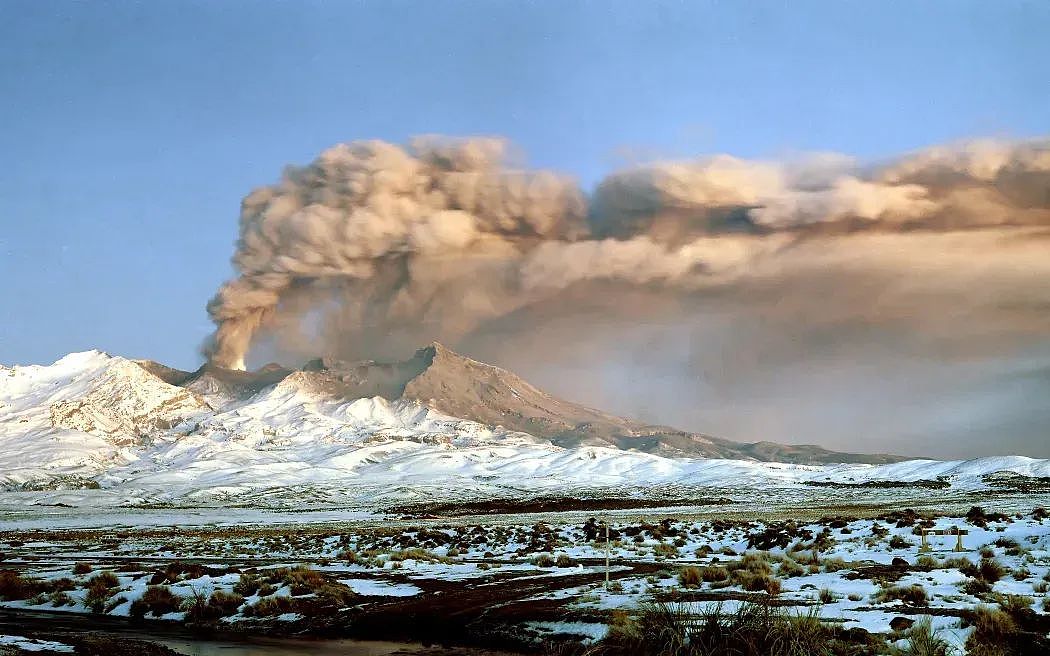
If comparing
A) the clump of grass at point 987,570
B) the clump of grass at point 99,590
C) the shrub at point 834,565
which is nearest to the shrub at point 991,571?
the clump of grass at point 987,570

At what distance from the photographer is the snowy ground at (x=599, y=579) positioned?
652 inches

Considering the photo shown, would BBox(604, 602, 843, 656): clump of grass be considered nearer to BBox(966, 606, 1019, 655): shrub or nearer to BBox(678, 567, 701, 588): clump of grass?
BBox(966, 606, 1019, 655): shrub

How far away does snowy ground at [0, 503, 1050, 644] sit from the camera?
16562 mm

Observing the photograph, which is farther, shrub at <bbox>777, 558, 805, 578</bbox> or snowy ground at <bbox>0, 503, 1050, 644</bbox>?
shrub at <bbox>777, 558, 805, 578</bbox>

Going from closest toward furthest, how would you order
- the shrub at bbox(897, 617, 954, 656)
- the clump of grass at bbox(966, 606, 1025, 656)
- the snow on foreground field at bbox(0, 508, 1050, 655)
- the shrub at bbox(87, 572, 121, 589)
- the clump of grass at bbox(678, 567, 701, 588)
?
the shrub at bbox(897, 617, 954, 656) < the clump of grass at bbox(966, 606, 1025, 656) < the snow on foreground field at bbox(0, 508, 1050, 655) < the clump of grass at bbox(678, 567, 701, 588) < the shrub at bbox(87, 572, 121, 589)

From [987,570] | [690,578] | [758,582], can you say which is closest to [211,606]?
[690,578]

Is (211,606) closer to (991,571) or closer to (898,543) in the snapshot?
(991,571)

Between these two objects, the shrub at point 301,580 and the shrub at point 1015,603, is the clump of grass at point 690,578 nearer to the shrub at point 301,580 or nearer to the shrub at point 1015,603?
the shrub at point 1015,603

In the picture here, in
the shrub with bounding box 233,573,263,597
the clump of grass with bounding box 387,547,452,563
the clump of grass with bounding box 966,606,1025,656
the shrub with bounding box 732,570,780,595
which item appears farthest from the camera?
the clump of grass with bounding box 387,547,452,563

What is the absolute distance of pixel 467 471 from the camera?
197 meters

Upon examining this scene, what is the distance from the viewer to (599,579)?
2233 centimetres

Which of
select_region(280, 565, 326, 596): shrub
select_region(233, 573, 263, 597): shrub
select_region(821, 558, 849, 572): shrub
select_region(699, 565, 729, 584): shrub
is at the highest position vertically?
select_region(699, 565, 729, 584): shrub

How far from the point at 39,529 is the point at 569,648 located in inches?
3019

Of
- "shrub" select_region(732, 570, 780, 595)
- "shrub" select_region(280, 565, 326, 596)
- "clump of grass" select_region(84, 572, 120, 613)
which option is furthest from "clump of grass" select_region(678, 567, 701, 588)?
"clump of grass" select_region(84, 572, 120, 613)
